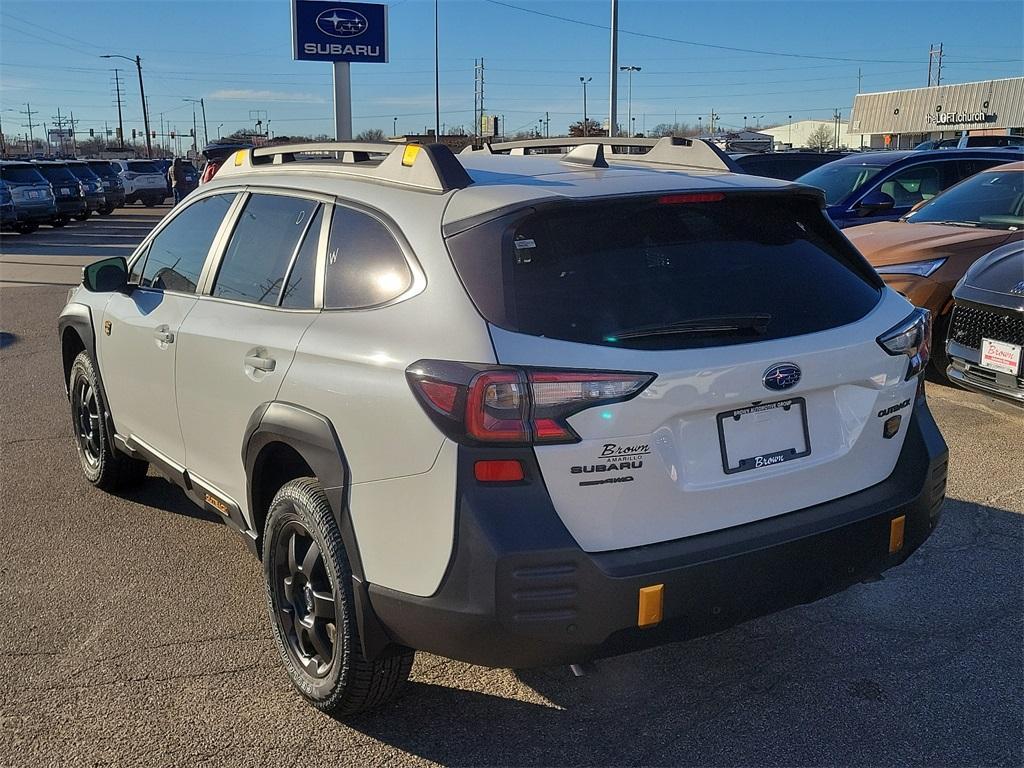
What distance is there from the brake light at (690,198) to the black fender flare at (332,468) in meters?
1.20

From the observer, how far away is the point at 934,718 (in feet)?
10.2

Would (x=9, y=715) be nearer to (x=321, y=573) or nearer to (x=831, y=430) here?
(x=321, y=573)

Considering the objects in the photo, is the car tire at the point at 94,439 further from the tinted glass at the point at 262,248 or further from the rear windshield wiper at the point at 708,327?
the rear windshield wiper at the point at 708,327

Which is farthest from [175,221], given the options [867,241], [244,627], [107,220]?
[107,220]

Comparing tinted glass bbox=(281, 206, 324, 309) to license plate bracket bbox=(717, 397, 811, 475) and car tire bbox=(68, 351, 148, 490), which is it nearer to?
license plate bracket bbox=(717, 397, 811, 475)

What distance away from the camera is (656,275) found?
283 centimetres

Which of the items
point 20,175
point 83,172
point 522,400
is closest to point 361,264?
point 522,400

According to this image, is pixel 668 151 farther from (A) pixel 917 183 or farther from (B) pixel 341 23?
(B) pixel 341 23

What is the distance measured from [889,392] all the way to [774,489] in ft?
1.88

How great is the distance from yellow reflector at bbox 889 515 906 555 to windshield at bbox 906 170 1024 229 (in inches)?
210

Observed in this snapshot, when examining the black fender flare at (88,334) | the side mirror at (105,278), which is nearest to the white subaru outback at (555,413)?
the side mirror at (105,278)

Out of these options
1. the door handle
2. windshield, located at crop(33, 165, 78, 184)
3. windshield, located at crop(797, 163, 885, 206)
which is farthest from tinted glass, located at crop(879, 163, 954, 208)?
windshield, located at crop(33, 165, 78, 184)

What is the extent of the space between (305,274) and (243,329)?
350mm

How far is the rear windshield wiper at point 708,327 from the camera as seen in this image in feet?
8.76
